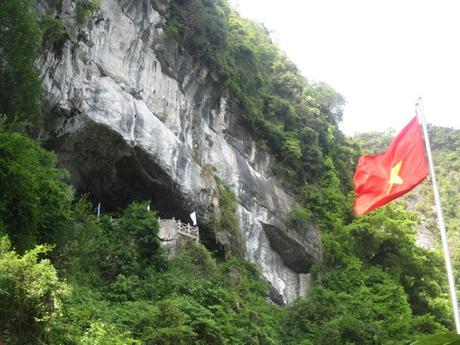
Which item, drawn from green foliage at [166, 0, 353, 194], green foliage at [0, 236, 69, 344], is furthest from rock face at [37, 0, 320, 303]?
green foliage at [0, 236, 69, 344]

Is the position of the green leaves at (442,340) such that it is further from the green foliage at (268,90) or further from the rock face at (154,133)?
the green foliage at (268,90)

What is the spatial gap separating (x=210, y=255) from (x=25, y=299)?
10496 millimetres

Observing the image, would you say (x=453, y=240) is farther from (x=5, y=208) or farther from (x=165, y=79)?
(x=5, y=208)

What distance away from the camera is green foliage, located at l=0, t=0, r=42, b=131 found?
13.2 metres

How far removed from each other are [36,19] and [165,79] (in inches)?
265

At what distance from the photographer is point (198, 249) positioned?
1738 centimetres

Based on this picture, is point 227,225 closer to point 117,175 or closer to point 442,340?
point 117,175

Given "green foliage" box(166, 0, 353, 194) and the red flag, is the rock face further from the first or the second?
the red flag

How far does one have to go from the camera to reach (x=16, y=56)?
13.2m

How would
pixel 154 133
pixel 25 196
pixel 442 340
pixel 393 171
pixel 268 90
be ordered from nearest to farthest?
1. pixel 442 340
2. pixel 393 171
3. pixel 25 196
4. pixel 154 133
5. pixel 268 90

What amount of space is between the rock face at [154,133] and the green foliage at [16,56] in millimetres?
1243

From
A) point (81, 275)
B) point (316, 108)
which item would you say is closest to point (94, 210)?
point (81, 275)

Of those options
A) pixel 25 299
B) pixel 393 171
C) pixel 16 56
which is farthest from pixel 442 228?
pixel 16 56

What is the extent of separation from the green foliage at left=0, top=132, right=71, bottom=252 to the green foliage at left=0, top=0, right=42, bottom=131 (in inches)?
63.2
